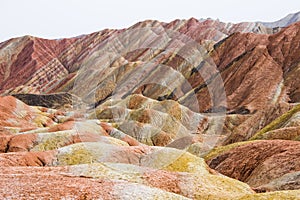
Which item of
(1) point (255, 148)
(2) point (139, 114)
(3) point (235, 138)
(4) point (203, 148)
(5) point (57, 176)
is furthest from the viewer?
(2) point (139, 114)

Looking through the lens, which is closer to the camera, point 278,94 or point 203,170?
point 203,170

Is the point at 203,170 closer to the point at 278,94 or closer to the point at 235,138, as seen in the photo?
the point at 235,138

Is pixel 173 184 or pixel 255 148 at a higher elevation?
pixel 173 184

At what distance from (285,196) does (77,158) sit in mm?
35565

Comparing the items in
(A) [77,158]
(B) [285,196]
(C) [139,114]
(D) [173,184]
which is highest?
(B) [285,196]

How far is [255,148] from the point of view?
240ft

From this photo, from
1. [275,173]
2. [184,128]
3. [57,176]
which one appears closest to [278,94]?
[184,128]

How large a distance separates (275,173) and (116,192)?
35.3m

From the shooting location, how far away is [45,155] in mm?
59219

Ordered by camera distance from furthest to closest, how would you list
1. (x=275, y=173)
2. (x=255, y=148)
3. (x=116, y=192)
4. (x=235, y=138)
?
→ (x=235, y=138)
(x=255, y=148)
(x=275, y=173)
(x=116, y=192)

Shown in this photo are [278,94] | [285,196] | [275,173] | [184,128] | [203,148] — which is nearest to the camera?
[285,196]

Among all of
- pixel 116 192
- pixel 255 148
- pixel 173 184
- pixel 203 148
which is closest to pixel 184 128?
pixel 203 148

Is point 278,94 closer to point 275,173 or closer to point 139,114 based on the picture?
point 139,114

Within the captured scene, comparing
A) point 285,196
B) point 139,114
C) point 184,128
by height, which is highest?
point 285,196
